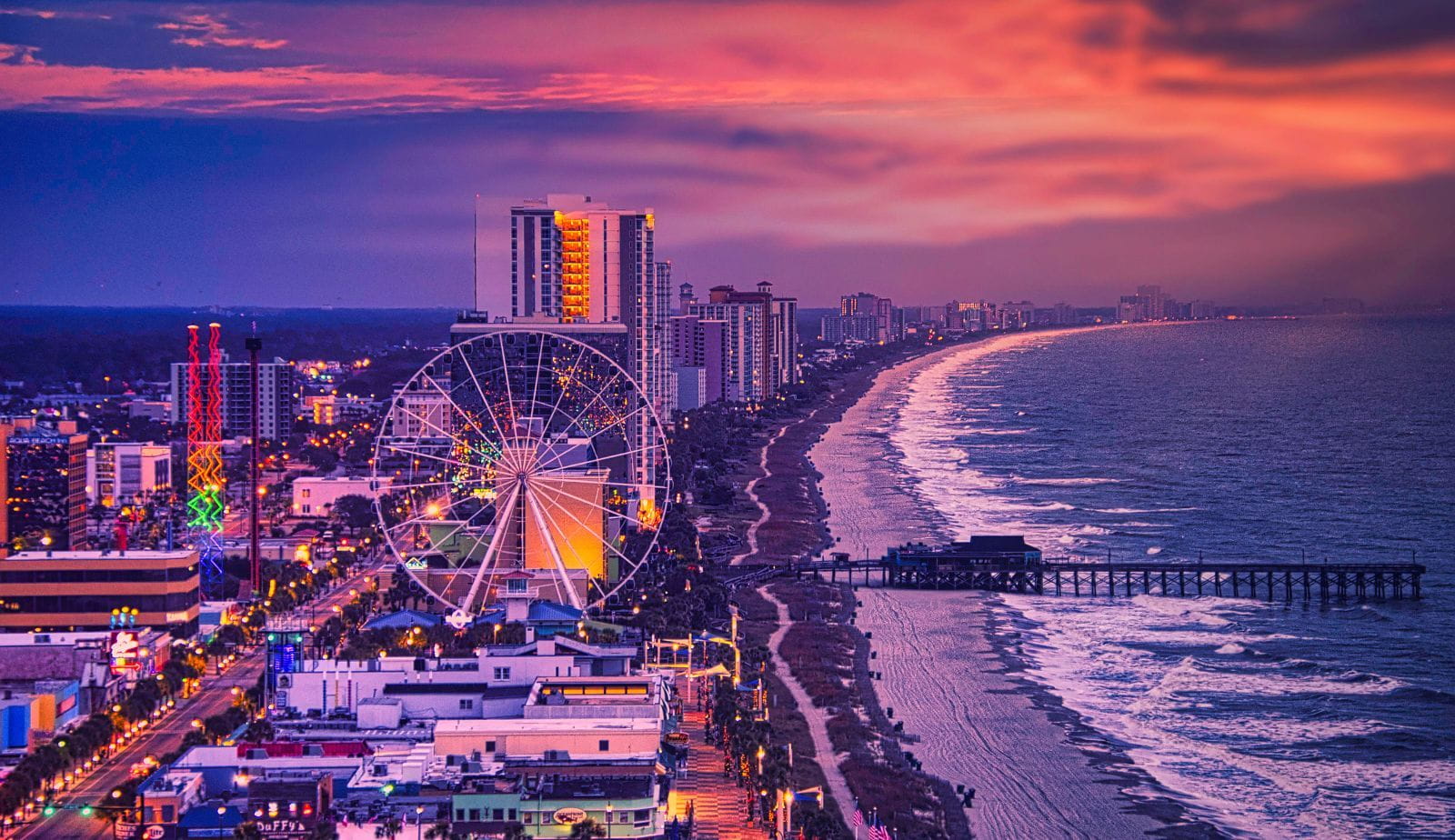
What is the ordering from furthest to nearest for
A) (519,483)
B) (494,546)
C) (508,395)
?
(508,395)
(494,546)
(519,483)

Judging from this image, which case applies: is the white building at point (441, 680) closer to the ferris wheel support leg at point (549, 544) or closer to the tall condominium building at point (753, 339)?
the ferris wheel support leg at point (549, 544)

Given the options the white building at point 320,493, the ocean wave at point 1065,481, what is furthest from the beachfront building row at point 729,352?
the white building at point 320,493

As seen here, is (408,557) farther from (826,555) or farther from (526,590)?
(826,555)

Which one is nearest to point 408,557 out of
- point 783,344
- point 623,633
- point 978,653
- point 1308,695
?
point 623,633

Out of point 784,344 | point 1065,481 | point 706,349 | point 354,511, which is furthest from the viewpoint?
point 784,344

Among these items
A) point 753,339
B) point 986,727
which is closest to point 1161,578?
point 986,727

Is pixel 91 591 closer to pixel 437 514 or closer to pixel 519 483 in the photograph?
pixel 437 514
